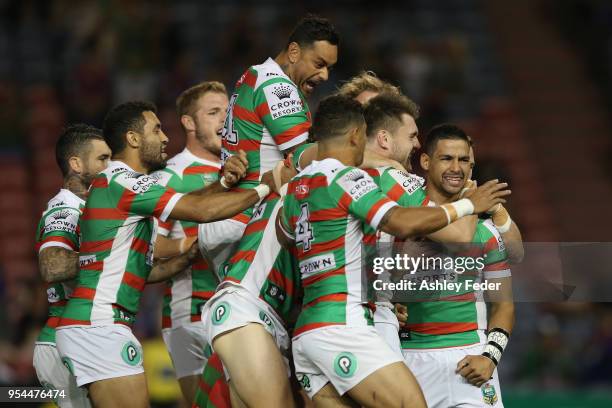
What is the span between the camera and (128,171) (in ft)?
20.9

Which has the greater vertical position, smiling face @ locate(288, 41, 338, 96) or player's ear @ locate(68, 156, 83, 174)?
Result: smiling face @ locate(288, 41, 338, 96)

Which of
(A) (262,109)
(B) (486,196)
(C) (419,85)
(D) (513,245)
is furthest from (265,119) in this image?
(C) (419,85)

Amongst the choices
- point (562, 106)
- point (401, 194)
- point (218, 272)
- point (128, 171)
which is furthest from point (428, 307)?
point (562, 106)

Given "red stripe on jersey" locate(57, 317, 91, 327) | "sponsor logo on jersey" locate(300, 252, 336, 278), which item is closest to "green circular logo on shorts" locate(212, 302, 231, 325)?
"sponsor logo on jersey" locate(300, 252, 336, 278)

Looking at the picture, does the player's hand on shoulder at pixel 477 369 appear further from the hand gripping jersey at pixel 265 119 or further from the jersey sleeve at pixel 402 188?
the hand gripping jersey at pixel 265 119

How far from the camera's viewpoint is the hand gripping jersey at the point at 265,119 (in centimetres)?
648

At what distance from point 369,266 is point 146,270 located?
149 cm

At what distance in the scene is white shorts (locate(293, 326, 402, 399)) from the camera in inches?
214

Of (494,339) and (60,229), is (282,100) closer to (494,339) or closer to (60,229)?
(60,229)

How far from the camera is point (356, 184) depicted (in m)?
5.52

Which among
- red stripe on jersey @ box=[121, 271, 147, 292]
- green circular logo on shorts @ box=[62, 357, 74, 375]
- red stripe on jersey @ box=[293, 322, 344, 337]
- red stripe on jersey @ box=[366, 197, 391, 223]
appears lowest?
green circular logo on shorts @ box=[62, 357, 74, 375]

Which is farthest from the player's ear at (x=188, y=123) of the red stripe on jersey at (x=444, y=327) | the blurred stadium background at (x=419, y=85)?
the blurred stadium background at (x=419, y=85)

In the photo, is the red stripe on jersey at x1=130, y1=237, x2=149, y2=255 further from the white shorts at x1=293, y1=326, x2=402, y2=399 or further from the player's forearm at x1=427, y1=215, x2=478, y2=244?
the player's forearm at x1=427, y1=215, x2=478, y2=244

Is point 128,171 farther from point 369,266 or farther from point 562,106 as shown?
point 562,106
